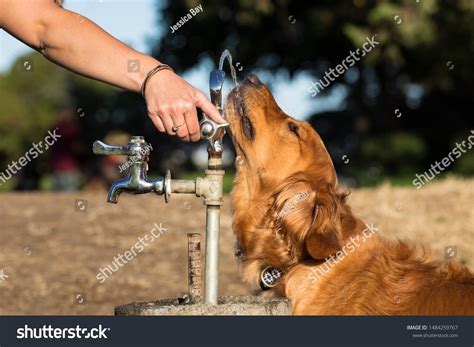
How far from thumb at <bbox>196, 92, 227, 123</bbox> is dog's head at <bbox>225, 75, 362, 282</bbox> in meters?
1.28

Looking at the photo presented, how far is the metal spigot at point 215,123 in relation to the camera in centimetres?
348

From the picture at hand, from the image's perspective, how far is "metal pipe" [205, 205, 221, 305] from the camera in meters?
3.55

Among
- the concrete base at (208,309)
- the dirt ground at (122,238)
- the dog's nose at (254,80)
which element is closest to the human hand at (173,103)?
the concrete base at (208,309)

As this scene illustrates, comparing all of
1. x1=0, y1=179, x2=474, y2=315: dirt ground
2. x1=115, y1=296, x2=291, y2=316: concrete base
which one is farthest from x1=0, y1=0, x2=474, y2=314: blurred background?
x1=115, y1=296, x2=291, y2=316: concrete base

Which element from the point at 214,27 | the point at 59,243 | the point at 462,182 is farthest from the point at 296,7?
the point at 59,243

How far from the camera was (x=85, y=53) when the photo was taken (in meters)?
3.43

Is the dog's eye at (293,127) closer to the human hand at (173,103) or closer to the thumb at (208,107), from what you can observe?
the thumb at (208,107)

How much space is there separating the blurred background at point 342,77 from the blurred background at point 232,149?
0.17ft

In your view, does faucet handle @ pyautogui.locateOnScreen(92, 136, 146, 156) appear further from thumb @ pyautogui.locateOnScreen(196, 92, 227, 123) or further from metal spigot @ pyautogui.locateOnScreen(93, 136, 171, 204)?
thumb @ pyautogui.locateOnScreen(196, 92, 227, 123)

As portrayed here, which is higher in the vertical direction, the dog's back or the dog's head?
the dog's head

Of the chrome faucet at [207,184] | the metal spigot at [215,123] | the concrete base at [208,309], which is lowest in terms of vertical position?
the concrete base at [208,309]

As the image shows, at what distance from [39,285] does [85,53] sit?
5.11 meters

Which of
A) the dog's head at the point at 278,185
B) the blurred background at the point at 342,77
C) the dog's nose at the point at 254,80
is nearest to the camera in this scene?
the dog's head at the point at 278,185
